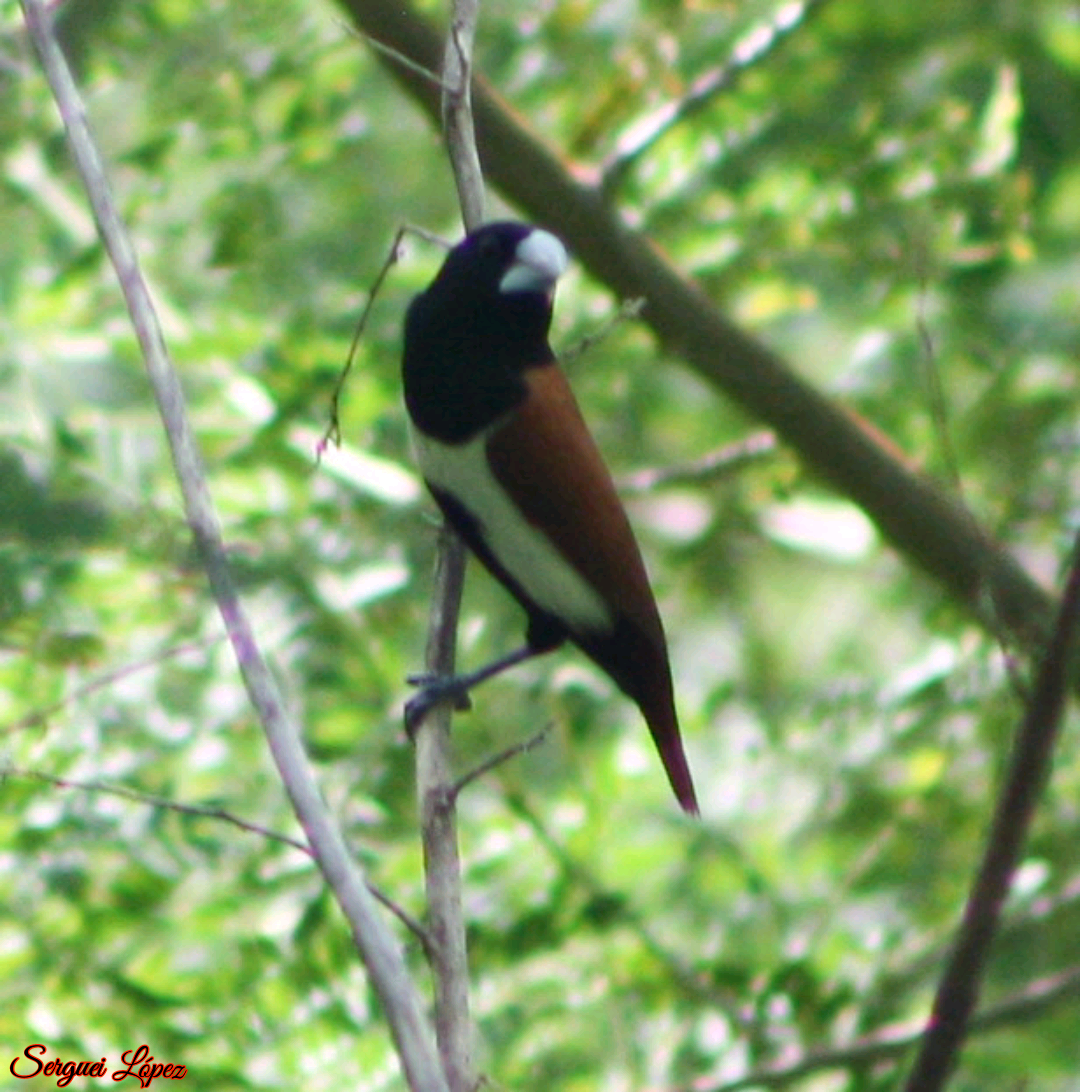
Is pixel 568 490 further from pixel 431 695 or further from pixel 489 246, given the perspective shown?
pixel 431 695

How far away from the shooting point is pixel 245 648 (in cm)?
195

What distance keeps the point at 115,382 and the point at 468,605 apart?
863 millimetres

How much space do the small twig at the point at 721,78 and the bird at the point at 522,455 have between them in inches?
41.9

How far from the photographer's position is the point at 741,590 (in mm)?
4934

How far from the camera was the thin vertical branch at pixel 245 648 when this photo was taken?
1787 mm

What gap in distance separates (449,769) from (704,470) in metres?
2.00

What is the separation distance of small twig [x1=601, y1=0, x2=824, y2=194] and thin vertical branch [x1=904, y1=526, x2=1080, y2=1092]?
2245 millimetres

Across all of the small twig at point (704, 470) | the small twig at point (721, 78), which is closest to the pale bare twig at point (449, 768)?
the small twig at point (704, 470)

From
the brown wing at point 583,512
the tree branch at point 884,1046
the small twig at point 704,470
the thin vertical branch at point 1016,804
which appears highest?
the small twig at point 704,470

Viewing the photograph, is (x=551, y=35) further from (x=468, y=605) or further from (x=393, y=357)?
(x=468, y=605)

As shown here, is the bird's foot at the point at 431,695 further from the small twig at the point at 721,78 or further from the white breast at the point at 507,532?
the small twig at the point at 721,78
